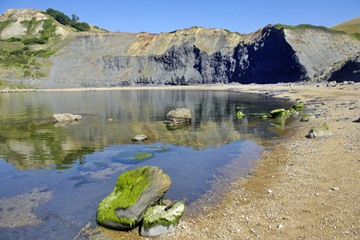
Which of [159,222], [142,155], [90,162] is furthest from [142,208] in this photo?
[142,155]

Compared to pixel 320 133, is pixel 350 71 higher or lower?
higher

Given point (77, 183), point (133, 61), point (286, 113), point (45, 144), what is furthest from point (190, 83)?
point (77, 183)

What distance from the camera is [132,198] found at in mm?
13734

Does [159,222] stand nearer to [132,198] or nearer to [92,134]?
[132,198]

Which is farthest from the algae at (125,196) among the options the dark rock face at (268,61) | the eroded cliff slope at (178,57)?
the eroded cliff slope at (178,57)

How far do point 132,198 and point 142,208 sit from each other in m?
0.63

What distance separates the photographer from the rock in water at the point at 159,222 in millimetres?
12656

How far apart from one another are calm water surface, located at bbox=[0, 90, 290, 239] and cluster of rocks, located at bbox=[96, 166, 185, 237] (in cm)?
146

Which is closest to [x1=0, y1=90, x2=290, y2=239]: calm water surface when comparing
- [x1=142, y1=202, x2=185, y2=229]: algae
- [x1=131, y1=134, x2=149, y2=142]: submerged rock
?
[x1=131, y1=134, x2=149, y2=142]: submerged rock

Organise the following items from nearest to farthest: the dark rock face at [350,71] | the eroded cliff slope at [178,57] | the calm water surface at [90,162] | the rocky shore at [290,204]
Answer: the rocky shore at [290,204], the calm water surface at [90,162], the dark rock face at [350,71], the eroded cliff slope at [178,57]

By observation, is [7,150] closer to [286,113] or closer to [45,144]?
[45,144]

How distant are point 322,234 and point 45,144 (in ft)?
86.7

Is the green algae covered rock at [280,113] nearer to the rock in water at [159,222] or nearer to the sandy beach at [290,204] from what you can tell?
the sandy beach at [290,204]

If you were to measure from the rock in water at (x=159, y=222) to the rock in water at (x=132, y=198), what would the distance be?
593 millimetres
